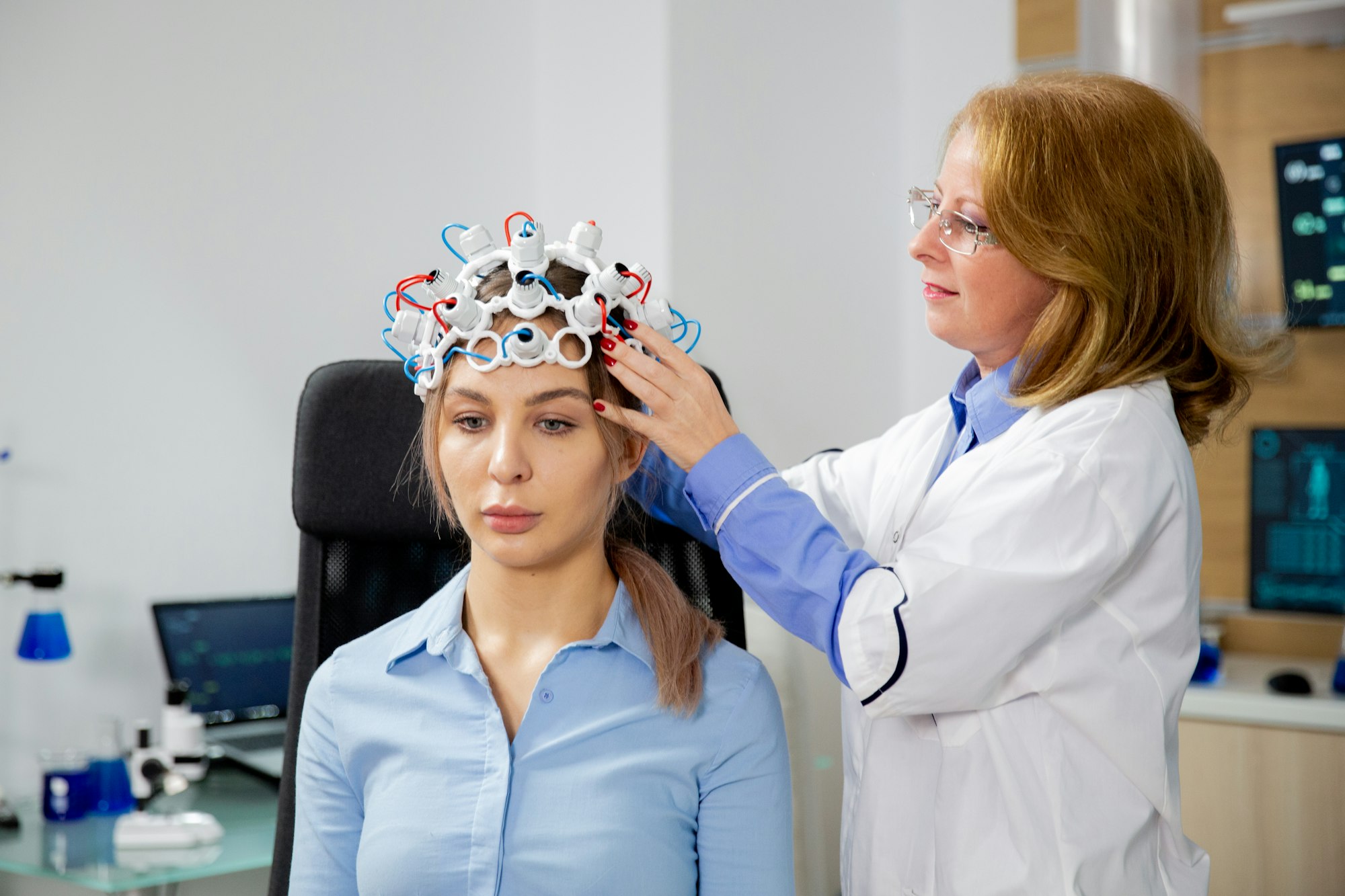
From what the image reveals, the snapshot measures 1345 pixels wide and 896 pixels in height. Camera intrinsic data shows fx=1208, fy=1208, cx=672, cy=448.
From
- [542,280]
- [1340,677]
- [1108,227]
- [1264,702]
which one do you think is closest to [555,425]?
[542,280]

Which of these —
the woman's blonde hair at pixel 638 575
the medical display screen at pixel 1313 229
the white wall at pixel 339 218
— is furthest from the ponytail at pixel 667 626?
the medical display screen at pixel 1313 229

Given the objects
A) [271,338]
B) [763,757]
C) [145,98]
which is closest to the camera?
[763,757]

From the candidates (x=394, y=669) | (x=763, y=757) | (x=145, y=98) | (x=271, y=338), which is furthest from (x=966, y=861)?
(x=145, y=98)

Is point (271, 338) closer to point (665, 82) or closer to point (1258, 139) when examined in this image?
point (665, 82)

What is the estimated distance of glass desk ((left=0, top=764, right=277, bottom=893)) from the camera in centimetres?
179

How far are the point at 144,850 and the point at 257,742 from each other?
411mm

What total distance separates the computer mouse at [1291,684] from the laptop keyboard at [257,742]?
1.92 metres

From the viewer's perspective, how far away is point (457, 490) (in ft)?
3.86

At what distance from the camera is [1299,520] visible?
2.70m

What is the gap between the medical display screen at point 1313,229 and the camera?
2.57 m

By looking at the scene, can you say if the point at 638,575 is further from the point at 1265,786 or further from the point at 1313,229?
the point at 1313,229

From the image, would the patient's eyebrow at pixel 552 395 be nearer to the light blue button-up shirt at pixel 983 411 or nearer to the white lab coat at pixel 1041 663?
the white lab coat at pixel 1041 663

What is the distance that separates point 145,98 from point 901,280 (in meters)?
1.93

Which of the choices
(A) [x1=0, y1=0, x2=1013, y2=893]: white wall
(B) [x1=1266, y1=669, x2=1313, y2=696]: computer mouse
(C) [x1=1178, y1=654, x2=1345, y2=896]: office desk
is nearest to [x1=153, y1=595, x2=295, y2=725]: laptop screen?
(A) [x1=0, y1=0, x2=1013, y2=893]: white wall
